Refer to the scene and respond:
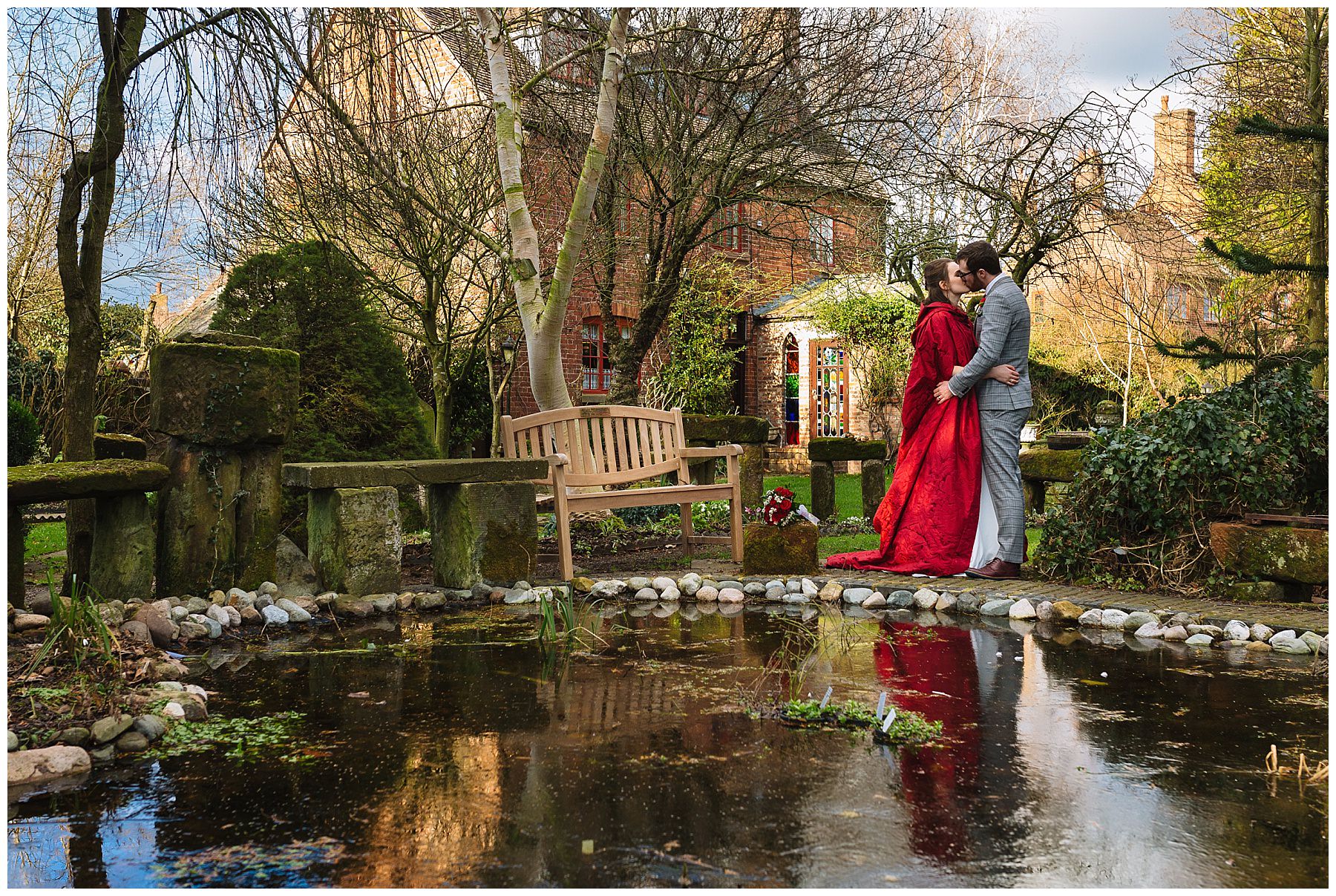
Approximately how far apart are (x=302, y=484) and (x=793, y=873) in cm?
417

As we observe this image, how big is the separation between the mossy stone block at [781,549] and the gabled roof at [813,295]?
9012 millimetres

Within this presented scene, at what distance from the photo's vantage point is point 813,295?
19156 mm

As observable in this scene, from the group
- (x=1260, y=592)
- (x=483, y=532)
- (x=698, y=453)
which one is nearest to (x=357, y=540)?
(x=483, y=532)


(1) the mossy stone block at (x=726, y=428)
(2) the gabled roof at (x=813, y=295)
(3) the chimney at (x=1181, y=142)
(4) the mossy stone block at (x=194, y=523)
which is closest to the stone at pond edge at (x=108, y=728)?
(4) the mossy stone block at (x=194, y=523)

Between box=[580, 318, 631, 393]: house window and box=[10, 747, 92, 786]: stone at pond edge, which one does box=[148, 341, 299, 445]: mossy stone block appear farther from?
box=[580, 318, 631, 393]: house window

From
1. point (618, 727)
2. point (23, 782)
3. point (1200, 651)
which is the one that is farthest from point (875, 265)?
point (23, 782)

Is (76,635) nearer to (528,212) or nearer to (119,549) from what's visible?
(119,549)

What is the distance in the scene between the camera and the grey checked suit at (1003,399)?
21.8 feet

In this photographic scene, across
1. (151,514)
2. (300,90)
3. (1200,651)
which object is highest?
(300,90)

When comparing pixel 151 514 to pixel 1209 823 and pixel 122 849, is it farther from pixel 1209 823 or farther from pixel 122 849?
pixel 1209 823

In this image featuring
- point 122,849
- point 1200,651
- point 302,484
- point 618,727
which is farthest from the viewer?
point 302,484

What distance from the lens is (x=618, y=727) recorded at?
343 centimetres

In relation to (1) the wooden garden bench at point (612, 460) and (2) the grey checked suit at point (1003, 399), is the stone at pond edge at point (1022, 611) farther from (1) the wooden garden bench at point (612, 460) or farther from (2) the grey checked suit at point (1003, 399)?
(1) the wooden garden bench at point (612, 460)

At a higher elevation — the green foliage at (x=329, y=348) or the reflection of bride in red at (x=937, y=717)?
the green foliage at (x=329, y=348)
